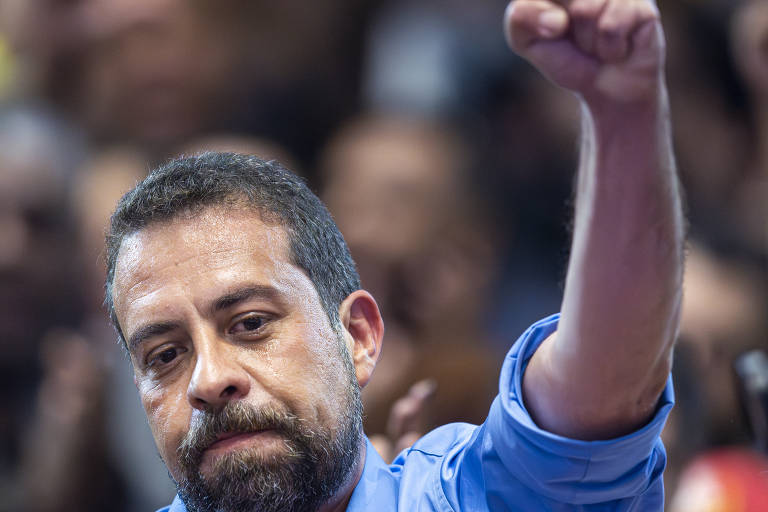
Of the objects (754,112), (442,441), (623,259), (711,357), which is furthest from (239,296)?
(754,112)

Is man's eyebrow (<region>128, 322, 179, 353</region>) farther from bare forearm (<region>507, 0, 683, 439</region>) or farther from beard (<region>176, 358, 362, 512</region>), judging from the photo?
bare forearm (<region>507, 0, 683, 439</region>)

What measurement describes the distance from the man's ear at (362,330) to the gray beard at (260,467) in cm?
21

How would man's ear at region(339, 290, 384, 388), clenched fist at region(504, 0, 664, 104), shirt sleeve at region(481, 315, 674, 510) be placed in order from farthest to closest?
man's ear at region(339, 290, 384, 388), shirt sleeve at region(481, 315, 674, 510), clenched fist at region(504, 0, 664, 104)

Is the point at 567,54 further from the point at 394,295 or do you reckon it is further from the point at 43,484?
the point at 43,484

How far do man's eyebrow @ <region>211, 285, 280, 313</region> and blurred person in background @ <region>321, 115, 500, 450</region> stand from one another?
0.84 meters

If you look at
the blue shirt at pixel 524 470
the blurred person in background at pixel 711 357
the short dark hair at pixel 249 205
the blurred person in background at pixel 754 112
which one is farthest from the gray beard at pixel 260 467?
the blurred person in background at pixel 754 112

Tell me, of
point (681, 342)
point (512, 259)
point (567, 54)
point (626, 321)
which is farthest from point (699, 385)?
point (567, 54)

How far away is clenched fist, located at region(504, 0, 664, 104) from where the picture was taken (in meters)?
1.25

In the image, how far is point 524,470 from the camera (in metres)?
1.56

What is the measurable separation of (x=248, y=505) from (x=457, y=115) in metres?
2.04

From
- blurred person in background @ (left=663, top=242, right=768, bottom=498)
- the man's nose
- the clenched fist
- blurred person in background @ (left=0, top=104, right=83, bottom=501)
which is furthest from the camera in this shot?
blurred person in background @ (left=0, top=104, right=83, bottom=501)

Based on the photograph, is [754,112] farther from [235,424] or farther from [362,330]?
[235,424]

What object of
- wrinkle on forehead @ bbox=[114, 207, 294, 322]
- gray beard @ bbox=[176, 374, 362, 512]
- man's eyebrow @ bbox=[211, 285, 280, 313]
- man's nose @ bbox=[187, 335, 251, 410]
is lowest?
gray beard @ bbox=[176, 374, 362, 512]

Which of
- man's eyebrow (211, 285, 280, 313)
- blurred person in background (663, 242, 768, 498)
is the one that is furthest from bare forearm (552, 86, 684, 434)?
blurred person in background (663, 242, 768, 498)
